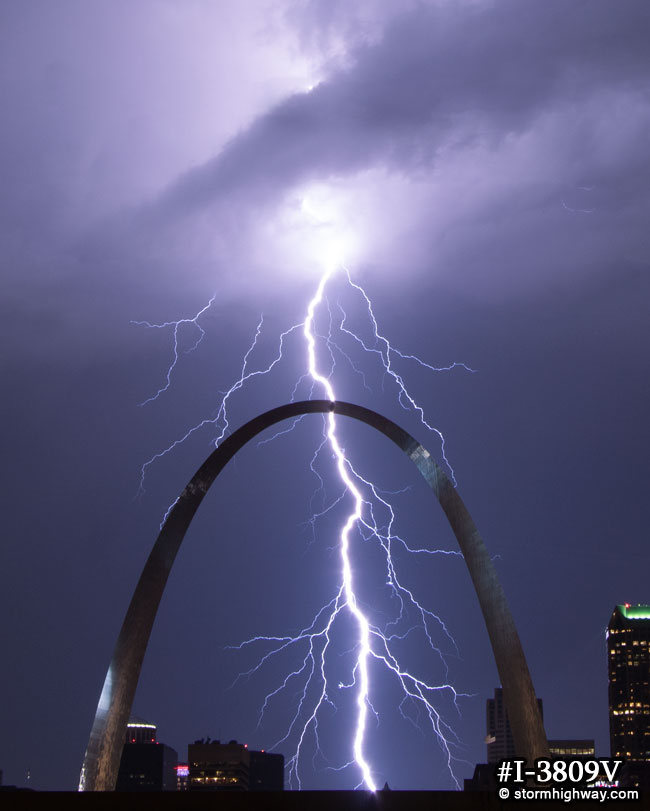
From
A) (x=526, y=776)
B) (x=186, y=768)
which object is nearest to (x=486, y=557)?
(x=526, y=776)

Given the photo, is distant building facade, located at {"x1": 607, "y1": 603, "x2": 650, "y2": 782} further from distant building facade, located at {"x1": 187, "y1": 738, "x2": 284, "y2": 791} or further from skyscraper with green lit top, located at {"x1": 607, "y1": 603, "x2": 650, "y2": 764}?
distant building facade, located at {"x1": 187, "y1": 738, "x2": 284, "y2": 791}

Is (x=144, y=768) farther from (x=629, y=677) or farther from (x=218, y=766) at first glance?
(x=629, y=677)

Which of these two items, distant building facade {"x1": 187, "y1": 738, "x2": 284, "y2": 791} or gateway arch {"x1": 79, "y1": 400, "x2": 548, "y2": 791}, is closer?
gateway arch {"x1": 79, "y1": 400, "x2": 548, "y2": 791}

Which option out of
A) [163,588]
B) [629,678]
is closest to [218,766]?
[629,678]

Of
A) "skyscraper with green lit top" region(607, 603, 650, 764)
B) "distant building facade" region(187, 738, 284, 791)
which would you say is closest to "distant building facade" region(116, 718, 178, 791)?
"distant building facade" region(187, 738, 284, 791)

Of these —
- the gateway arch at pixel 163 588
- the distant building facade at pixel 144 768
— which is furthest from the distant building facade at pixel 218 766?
the gateway arch at pixel 163 588

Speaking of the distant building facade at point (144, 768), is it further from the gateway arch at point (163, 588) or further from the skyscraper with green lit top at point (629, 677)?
the gateway arch at point (163, 588)
